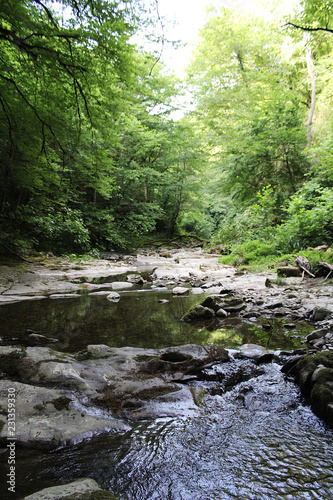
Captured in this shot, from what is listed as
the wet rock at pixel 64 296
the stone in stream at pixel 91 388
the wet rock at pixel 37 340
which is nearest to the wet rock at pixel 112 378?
the stone in stream at pixel 91 388

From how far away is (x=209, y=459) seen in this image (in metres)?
1.29

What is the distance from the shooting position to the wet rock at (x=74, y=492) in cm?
96

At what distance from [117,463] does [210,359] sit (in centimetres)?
131

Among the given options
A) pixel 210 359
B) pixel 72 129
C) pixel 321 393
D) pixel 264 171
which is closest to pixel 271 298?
pixel 210 359

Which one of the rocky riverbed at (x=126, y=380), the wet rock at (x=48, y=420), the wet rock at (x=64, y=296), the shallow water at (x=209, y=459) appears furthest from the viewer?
the wet rock at (x=64, y=296)

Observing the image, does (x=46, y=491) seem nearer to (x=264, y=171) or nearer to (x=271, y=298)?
(x=271, y=298)

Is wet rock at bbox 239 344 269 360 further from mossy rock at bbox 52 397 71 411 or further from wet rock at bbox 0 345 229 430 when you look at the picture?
mossy rock at bbox 52 397 71 411

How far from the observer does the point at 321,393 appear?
1646 millimetres

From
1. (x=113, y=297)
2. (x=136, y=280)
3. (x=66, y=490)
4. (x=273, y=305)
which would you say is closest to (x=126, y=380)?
(x=66, y=490)

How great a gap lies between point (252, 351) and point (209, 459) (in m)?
1.47

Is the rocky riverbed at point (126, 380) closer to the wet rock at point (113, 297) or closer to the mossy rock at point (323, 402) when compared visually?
the mossy rock at point (323, 402)

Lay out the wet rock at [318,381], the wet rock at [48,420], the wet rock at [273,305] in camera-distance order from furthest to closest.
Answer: the wet rock at [273,305] < the wet rock at [318,381] < the wet rock at [48,420]

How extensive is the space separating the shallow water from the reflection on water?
130 centimetres

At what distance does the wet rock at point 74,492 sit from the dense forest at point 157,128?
3.77m
